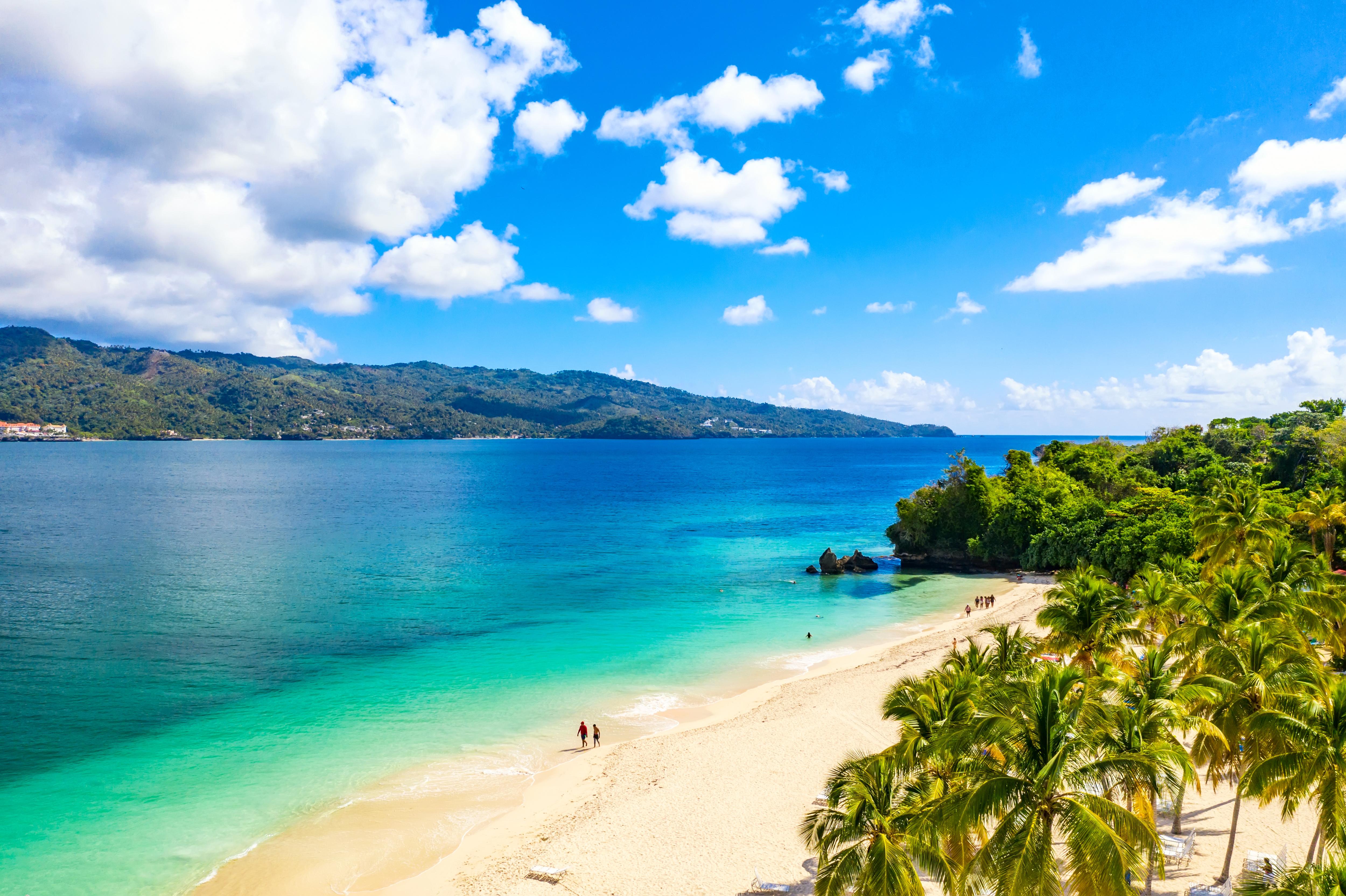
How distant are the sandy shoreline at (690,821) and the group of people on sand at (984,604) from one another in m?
23.6

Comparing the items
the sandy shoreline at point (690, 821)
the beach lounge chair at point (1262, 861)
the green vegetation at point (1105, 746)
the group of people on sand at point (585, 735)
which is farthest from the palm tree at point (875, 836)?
the group of people on sand at point (585, 735)

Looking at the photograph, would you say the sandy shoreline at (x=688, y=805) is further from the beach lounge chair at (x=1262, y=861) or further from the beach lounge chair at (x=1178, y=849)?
the beach lounge chair at (x=1262, y=861)

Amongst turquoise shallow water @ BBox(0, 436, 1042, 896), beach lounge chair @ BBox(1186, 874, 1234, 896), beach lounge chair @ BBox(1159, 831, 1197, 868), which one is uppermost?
beach lounge chair @ BBox(1186, 874, 1234, 896)

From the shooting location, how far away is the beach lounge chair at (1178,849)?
19.4 metres

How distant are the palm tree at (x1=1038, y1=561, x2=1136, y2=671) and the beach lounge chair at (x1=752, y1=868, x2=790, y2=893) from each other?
42.2 ft

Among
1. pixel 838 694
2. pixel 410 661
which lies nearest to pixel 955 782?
pixel 838 694

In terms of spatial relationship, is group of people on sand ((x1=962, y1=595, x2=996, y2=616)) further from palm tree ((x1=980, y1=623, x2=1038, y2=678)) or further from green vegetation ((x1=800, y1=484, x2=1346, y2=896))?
palm tree ((x1=980, y1=623, x2=1038, y2=678))

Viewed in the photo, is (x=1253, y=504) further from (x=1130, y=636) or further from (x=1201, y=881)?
(x=1201, y=881)

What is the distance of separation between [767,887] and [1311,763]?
44.1 feet

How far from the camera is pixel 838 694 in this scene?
36.3 meters

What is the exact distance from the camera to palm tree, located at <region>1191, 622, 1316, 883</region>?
54.6ft

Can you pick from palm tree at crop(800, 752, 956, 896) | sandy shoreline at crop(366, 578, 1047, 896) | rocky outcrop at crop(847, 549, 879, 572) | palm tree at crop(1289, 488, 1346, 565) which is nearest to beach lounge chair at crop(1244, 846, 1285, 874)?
palm tree at crop(800, 752, 956, 896)

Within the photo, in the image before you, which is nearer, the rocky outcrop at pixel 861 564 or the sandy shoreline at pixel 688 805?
the sandy shoreline at pixel 688 805

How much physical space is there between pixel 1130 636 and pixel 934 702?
1230cm
